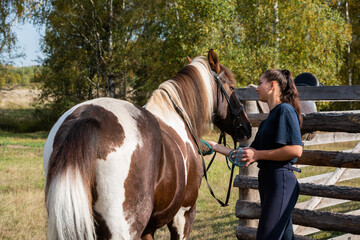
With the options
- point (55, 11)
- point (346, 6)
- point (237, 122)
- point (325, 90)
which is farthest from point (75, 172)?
point (346, 6)

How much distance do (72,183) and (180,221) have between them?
5.67 ft

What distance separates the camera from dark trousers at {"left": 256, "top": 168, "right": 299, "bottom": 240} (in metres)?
2.73

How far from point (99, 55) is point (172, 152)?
20874 mm

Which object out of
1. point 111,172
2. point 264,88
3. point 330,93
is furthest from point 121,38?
point 111,172

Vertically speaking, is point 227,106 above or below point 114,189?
above

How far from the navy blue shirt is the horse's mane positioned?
109 centimetres

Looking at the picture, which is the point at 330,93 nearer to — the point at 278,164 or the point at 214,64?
the point at 214,64

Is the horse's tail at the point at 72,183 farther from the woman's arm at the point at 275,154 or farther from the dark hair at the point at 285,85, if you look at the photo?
the dark hair at the point at 285,85

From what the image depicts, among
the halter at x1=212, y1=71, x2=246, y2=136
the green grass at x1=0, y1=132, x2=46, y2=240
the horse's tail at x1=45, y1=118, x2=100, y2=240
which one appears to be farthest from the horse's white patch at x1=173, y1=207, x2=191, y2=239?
the green grass at x1=0, y1=132, x2=46, y2=240

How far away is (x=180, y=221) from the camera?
12.0ft

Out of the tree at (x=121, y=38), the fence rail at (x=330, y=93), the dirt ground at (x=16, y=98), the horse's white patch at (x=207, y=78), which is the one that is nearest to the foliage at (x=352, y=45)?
the tree at (x=121, y=38)

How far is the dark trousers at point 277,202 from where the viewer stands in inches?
108

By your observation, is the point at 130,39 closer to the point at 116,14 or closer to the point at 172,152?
the point at 116,14

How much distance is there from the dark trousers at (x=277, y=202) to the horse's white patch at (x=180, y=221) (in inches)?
40.7
